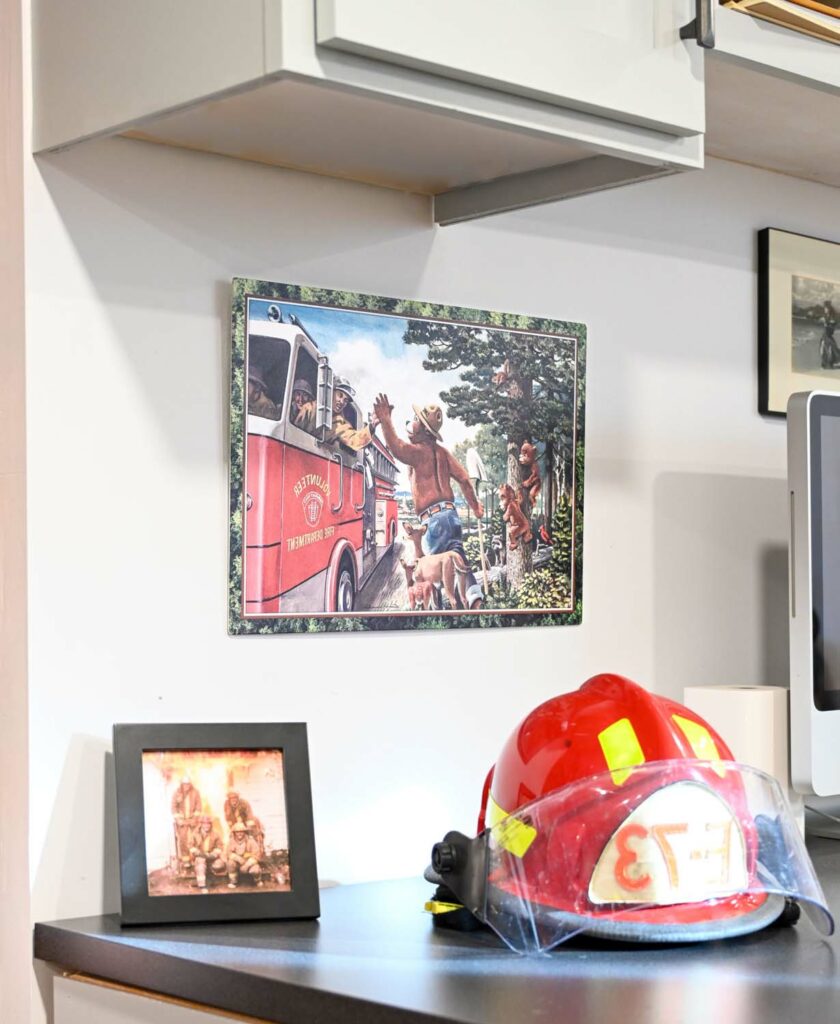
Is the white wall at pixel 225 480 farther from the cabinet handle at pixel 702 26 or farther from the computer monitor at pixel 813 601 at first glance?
the cabinet handle at pixel 702 26

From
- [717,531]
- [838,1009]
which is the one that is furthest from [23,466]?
[717,531]

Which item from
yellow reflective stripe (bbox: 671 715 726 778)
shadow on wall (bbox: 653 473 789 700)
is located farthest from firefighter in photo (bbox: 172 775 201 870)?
shadow on wall (bbox: 653 473 789 700)

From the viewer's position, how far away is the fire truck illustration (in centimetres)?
150

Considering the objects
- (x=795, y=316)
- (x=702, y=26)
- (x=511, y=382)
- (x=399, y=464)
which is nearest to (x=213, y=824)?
(x=399, y=464)

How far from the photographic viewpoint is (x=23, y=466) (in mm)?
1344

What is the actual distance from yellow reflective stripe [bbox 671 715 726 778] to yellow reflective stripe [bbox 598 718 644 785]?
0.05m

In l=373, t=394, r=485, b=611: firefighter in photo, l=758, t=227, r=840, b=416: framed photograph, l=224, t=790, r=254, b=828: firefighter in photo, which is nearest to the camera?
l=224, t=790, r=254, b=828: firefighter in photo

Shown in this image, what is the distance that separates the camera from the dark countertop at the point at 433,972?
1025mm

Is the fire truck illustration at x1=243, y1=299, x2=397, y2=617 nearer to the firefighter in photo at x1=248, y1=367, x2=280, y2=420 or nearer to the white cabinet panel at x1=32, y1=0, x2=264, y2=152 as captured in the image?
the firefighter in photo at x1=248, y1=367, x2=280, y2=420

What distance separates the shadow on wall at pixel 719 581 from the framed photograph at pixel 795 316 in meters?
0.15

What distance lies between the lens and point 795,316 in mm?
2080

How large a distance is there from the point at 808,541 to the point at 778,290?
1.60ft

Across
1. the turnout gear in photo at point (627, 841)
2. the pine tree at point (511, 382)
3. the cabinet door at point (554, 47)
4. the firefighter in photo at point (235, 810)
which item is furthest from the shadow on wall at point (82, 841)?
the cabinet door at point (554, 47)

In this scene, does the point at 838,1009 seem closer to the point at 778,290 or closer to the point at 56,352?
the point at 56,352
